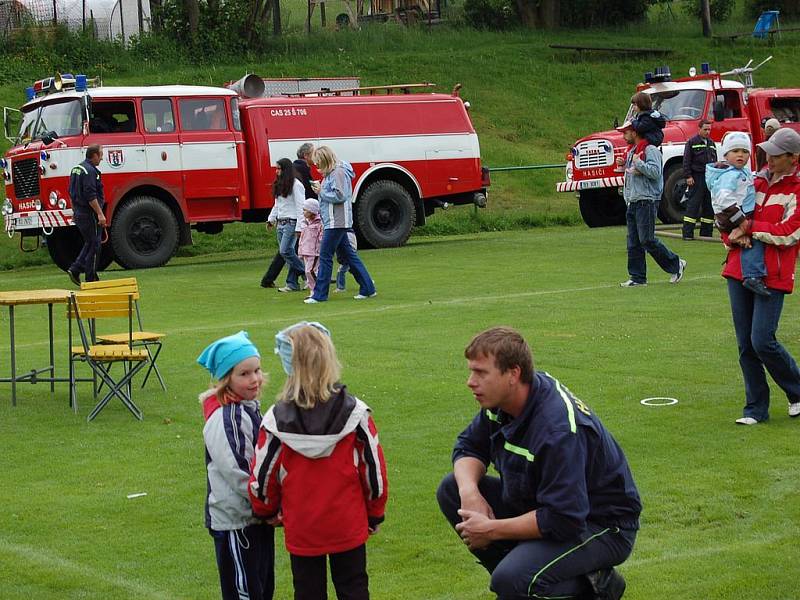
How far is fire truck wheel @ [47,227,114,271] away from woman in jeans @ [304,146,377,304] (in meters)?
7.05

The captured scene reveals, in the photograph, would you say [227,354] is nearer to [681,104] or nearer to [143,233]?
[143,233]

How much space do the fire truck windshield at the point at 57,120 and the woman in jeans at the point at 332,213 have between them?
6.98m

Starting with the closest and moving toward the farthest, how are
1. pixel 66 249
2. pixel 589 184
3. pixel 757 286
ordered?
pixel 757 286, pixel 66 249, pixel 589 184

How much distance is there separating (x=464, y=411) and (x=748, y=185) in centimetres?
256

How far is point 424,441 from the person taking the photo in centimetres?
886

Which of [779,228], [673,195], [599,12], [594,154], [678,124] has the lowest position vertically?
[673,195]

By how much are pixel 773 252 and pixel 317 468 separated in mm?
4457

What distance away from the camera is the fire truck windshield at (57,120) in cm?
2178

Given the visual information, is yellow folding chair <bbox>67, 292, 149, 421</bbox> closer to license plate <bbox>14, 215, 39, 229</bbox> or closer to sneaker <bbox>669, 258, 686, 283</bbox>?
sneaker <bbox>669, 258, 686, 283</bbox>

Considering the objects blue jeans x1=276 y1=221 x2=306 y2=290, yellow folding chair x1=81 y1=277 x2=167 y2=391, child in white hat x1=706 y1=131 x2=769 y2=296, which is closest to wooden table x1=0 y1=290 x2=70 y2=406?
yellow folding chair x1=81 y1=277 x2=167 y2=391

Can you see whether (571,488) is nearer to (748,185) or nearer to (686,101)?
(748,185)

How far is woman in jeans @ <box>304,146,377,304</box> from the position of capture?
1609 centimetres

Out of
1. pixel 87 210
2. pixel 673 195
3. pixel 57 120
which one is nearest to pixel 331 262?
pixel 87 210

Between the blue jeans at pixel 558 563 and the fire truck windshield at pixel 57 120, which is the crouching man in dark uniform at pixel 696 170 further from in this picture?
the blue jeans at pixel 558 563
